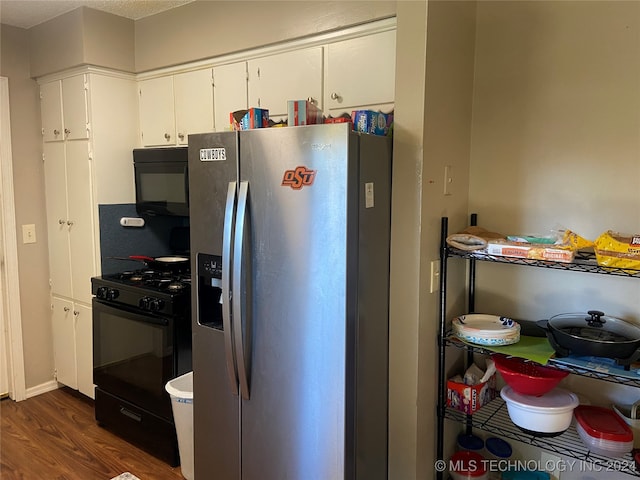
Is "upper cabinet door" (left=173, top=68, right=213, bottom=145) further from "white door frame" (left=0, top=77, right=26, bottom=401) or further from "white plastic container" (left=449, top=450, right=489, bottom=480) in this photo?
"white plastic container" (left=449, top=450, right=489, bottom=480)

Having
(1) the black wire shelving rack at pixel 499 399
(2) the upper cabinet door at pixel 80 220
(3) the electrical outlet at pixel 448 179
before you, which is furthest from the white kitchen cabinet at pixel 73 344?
(3) the electrical outlet at pixel 448 179

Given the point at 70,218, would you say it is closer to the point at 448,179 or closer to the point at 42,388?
the point at 42,388

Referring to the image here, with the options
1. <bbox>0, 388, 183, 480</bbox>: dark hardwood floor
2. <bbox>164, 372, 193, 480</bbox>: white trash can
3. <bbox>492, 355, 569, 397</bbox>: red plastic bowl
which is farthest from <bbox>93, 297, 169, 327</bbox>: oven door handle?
<bbox>492, 355, 569, 397</bbox>: red plastic bowl

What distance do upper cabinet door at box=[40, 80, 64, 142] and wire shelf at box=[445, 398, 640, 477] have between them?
302 centimetres

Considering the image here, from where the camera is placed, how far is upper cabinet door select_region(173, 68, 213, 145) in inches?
110

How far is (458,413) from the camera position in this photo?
2018 millimetres

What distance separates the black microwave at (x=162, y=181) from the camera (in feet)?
9.46

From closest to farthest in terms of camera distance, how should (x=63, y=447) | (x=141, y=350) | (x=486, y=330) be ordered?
(x=486, y=330) → (x=141, y=350) → (x=63, y=447)

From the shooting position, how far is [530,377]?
70.4 inches

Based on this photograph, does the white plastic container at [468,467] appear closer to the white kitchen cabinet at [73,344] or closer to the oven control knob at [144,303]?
the oven control knob at [144,303]

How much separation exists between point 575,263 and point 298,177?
40.0 inches

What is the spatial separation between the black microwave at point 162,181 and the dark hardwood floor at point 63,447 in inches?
55.4

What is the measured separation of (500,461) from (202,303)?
1528 millimetres

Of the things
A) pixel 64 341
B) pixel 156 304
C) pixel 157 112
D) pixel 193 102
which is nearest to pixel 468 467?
pixel 156 304
